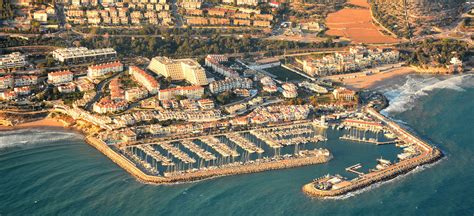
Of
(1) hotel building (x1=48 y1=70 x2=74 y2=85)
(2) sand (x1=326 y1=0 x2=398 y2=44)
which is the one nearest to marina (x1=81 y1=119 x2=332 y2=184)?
(1) hotel building (x1=48 y1=70 x2=74 y2=85)

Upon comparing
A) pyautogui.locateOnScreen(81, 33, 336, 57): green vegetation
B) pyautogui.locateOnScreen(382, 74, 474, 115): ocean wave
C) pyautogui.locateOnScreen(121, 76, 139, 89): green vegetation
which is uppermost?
pyautogui.locateOnScreen(81, 33, 336, 57): green vegetation

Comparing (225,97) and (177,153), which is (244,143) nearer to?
(177,153)

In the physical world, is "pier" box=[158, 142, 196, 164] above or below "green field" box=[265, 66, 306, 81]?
below

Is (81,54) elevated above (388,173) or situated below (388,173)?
above

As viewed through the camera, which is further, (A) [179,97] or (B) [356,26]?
(B) [356,26]

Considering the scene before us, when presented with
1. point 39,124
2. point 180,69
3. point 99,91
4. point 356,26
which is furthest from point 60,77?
point 356,26

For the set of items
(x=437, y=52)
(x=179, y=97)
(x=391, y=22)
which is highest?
(x=391, y=22)

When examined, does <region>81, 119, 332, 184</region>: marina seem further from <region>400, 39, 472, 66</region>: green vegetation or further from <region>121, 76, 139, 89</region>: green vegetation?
<region>400, 39, 472, 66</region>: green vegetation
